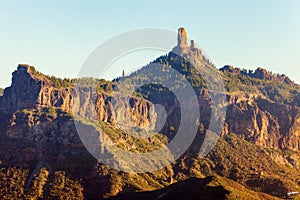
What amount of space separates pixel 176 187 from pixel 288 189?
72.2 m

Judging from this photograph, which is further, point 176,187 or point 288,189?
point 288,189

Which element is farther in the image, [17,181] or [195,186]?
[17,181]

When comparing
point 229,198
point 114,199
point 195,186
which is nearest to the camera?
point 229,198

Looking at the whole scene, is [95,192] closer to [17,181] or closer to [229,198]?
[17,181]

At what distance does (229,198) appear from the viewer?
395 feet

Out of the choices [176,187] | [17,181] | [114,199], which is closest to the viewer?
[176,187]

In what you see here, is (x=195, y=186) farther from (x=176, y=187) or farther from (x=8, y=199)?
(x=8, y=199)

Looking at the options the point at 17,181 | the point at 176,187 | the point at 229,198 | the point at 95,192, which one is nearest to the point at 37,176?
the point at 17,181

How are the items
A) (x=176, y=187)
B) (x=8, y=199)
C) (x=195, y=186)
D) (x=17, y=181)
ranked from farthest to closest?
(x=17, y=181)
(x=8, y=199)
(x=176, y=187)
(x=195, y=186)

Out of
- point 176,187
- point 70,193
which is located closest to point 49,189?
point 70,193

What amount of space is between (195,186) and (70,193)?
66302 mm

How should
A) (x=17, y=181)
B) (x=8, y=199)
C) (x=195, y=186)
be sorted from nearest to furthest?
(x=195, y=186) → (x=8, y=199) → (x=17, y=181)

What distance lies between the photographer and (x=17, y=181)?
19200 cm

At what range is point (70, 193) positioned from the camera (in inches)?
7283
